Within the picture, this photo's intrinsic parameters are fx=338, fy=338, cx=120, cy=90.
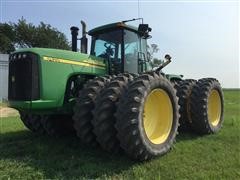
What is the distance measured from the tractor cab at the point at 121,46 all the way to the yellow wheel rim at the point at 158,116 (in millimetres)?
1209

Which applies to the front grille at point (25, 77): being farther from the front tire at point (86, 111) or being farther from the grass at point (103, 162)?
the grass at point (103, 162)

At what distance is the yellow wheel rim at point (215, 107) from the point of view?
884cm

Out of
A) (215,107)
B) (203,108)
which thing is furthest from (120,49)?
(215,107)

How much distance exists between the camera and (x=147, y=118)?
605 centimetres

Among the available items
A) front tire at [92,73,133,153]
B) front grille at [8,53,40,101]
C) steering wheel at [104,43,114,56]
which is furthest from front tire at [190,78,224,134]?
Result: front grille at [8,53,40,101]

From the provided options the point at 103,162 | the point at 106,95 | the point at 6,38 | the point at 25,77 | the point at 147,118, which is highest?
the point at 6,38

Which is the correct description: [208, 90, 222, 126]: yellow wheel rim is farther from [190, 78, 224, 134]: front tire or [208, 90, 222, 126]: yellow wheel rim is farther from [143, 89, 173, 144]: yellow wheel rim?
[143, 89, 173, 144]: yellow wheel rim

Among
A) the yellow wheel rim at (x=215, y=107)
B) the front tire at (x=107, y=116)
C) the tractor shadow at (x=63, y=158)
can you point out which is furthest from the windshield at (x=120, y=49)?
the yellow wheel rim at (x=215, y=107)

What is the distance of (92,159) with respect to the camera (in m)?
5.50

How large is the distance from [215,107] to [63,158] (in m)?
5.02

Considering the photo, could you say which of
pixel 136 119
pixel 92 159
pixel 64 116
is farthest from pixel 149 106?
pixel 64 116

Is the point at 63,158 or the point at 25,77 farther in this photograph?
the point at 25,77

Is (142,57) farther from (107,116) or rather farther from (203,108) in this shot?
(107,116)

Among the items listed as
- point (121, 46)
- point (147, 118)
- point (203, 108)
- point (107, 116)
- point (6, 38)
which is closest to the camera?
point (107, 116)
